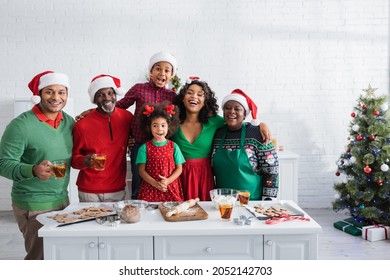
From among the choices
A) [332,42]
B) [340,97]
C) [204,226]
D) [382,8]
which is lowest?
[204,226]

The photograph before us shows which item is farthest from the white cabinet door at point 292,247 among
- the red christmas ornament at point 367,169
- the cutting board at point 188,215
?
the red christmas ornament at point 367,169

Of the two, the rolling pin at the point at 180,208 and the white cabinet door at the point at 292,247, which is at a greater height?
the rolling pin at the point at 180,208

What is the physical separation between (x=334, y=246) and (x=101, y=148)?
2.61 m

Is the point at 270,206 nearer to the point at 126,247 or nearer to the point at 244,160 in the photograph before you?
the point at 244,160

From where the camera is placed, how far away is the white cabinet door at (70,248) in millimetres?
2104

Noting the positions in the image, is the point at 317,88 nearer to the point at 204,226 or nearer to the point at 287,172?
the point at 287,172

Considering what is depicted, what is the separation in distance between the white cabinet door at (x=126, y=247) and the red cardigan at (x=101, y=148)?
78 cm

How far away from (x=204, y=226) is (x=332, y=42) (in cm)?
446

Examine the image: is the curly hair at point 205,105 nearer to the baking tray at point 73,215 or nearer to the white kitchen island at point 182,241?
the baking tray at point 73,215

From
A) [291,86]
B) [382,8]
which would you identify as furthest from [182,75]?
[382,8]

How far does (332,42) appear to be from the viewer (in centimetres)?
580

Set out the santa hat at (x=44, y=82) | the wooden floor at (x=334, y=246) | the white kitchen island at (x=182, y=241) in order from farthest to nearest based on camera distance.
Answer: the wooden floor at (x=334, y=246)
the santa hat at (x=44, y=82)
the white kitchen island at (x=182, y=241)

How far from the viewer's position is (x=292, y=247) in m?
2.16
